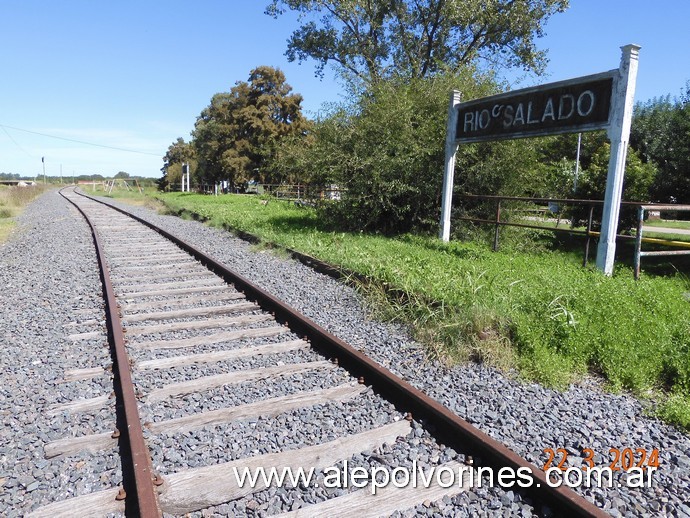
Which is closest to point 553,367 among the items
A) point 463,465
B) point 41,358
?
point 463,465

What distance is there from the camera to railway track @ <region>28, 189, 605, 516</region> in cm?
254

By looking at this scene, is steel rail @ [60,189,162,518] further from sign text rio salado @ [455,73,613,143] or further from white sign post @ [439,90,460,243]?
white sign post @ [439,90,460,243]

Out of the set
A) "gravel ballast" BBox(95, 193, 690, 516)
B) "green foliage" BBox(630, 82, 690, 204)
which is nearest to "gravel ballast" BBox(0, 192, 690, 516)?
"gravel ballast" BBox(95, 193, 690, 516)

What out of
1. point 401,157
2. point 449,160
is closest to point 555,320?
point 449,160

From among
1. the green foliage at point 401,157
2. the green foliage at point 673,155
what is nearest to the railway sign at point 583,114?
the green foliage at point 401,157

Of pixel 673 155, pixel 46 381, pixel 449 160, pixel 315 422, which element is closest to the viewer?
pixel 315 422

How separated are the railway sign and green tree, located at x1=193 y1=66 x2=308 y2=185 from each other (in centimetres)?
3552

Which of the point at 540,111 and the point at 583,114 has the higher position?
the point at 540,111

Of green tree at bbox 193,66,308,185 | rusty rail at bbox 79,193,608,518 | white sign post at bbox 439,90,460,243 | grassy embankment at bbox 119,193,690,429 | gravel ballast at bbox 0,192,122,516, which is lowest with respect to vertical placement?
gravel ballast at bbox 0,192,122,516

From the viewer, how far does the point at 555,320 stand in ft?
15.7

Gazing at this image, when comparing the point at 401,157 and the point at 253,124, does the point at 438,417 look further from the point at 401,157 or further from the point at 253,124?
the point at 253,124

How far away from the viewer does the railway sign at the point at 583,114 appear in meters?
6.73
